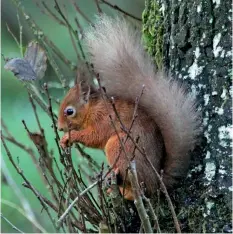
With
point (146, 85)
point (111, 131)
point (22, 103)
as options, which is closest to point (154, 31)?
point (146, 85)

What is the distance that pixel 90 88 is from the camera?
3.04m

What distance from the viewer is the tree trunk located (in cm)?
255

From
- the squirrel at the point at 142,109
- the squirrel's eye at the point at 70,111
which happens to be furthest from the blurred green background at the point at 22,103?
the squirrel at the point at 142,109

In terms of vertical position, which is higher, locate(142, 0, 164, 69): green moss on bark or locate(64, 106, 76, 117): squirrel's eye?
locate(142, 0, 164, 69): green moss on bark

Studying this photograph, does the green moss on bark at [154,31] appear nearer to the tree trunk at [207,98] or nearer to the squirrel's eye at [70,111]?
the tree trunk at [207,98]

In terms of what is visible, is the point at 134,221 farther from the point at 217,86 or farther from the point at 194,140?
the point at 217,86

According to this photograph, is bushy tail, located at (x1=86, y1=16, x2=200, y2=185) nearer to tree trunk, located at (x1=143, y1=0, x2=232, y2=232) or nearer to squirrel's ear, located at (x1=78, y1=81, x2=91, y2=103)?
tree trunk, located at (x1=143, y1=0, x2=232, y2=232)

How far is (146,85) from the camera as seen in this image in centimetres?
273

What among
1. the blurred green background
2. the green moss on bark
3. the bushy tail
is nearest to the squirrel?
the bushy tail

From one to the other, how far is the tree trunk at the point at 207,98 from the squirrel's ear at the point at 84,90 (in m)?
0.45

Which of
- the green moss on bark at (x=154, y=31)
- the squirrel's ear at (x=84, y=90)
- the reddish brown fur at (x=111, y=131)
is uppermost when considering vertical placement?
the green moss on bark at (x=154, y=31)

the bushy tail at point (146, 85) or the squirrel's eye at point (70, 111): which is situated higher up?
the bushy tail at point (146, 85)

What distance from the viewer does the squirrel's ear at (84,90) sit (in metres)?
3.00

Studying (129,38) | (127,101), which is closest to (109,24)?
(129,38)
